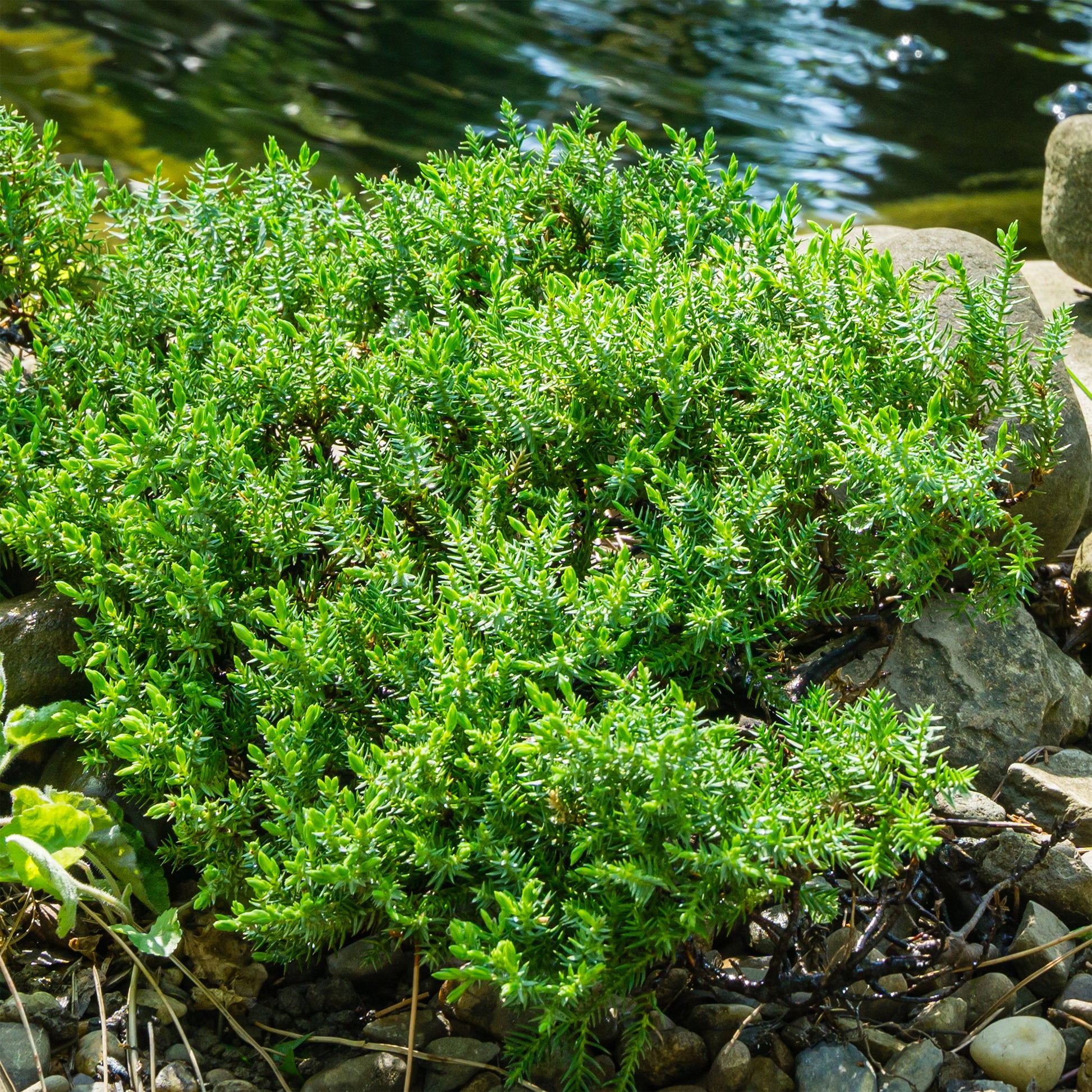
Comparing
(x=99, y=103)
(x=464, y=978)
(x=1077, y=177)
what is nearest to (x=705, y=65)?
(x=99, y=103)

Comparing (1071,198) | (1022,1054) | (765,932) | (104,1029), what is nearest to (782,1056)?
(765,932)

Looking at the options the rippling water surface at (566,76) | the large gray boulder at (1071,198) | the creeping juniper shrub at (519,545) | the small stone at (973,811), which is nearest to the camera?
the creeping juniper shrub at (519,545)

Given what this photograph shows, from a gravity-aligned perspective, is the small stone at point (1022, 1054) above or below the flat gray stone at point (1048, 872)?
below

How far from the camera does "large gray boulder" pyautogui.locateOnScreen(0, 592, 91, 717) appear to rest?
3.10 metres

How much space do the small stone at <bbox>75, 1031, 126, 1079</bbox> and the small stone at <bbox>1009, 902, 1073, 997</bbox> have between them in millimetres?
2050

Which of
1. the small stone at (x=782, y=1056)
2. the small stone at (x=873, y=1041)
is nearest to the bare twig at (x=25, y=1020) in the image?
the small stone at (x=782, y=1056)

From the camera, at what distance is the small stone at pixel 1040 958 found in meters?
2.74

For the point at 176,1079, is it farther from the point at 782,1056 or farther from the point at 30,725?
the point at 782,1056

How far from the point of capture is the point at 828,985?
247 cm

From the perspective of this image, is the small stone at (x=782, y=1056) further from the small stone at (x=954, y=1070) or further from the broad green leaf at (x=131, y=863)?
the broad green leaf at (x=131, y=863)

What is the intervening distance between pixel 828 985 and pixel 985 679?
1.26 m

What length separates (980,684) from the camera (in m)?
3.38

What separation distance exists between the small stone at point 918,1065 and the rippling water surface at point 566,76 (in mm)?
7435

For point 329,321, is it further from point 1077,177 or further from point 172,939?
point 1077,177
